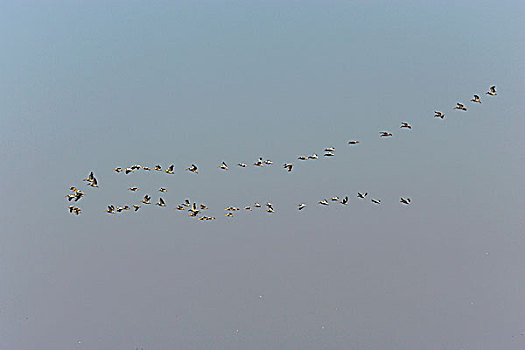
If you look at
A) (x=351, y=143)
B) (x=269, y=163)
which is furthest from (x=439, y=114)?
(x=269, y=163)

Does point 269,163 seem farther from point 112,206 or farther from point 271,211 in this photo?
point 112,206

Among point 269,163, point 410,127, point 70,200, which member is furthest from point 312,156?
point 70,200

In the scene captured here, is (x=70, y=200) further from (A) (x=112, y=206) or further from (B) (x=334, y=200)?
(B) (x=334, y=200)

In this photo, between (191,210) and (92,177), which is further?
(191,210)

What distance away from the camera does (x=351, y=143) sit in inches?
2685

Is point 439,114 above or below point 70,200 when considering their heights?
above

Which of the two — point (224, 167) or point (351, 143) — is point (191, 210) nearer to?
point (224, 167)

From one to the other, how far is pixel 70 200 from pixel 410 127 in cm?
2624

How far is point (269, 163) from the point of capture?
72375 millimetres

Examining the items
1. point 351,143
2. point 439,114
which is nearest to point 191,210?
point 351,143

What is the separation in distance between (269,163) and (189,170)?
612cm

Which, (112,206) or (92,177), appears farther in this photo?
(112,206)

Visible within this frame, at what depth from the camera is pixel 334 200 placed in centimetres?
7319

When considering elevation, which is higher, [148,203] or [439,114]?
[439,114]
